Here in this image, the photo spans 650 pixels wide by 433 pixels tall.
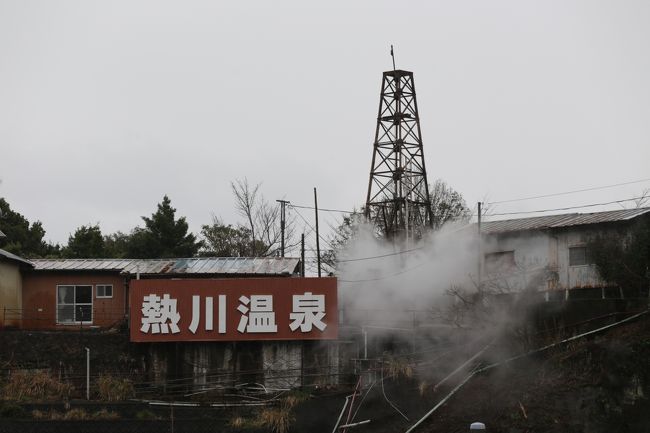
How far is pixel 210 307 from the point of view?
31.7m

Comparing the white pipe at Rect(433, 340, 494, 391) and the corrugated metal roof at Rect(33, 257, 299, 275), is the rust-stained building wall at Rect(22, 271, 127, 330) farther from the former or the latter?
the white pipe at Rect(433, 340, 494, 391)

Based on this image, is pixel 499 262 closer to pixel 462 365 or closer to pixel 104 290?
pixel 462 365

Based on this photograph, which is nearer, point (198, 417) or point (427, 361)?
point (198, 417)

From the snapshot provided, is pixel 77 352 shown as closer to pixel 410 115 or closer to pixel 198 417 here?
pixel 198 417

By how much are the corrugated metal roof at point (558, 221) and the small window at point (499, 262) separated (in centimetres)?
95

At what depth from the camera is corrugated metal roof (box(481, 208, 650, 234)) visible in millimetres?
31016

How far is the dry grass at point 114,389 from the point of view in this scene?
1191 inches

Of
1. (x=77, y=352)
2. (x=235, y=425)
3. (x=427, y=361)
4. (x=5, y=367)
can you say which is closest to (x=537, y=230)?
(x=427, y=361)

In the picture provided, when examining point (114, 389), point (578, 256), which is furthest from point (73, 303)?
point (578, 256)

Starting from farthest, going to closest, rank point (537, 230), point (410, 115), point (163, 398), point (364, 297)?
point (410, 115)
point (364, 297)
point (537, 230)
point (163, 398)

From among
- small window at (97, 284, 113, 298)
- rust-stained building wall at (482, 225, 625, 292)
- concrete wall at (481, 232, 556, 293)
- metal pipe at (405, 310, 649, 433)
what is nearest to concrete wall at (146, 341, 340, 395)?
small window at (97, 284, 113, 298)

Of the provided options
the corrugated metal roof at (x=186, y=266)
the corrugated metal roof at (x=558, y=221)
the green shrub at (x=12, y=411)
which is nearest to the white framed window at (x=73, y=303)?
the corrugated metal roof at (x=186, y=266)

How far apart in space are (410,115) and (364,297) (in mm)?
9213

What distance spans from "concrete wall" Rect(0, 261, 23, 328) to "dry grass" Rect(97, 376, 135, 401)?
20.2 feet
